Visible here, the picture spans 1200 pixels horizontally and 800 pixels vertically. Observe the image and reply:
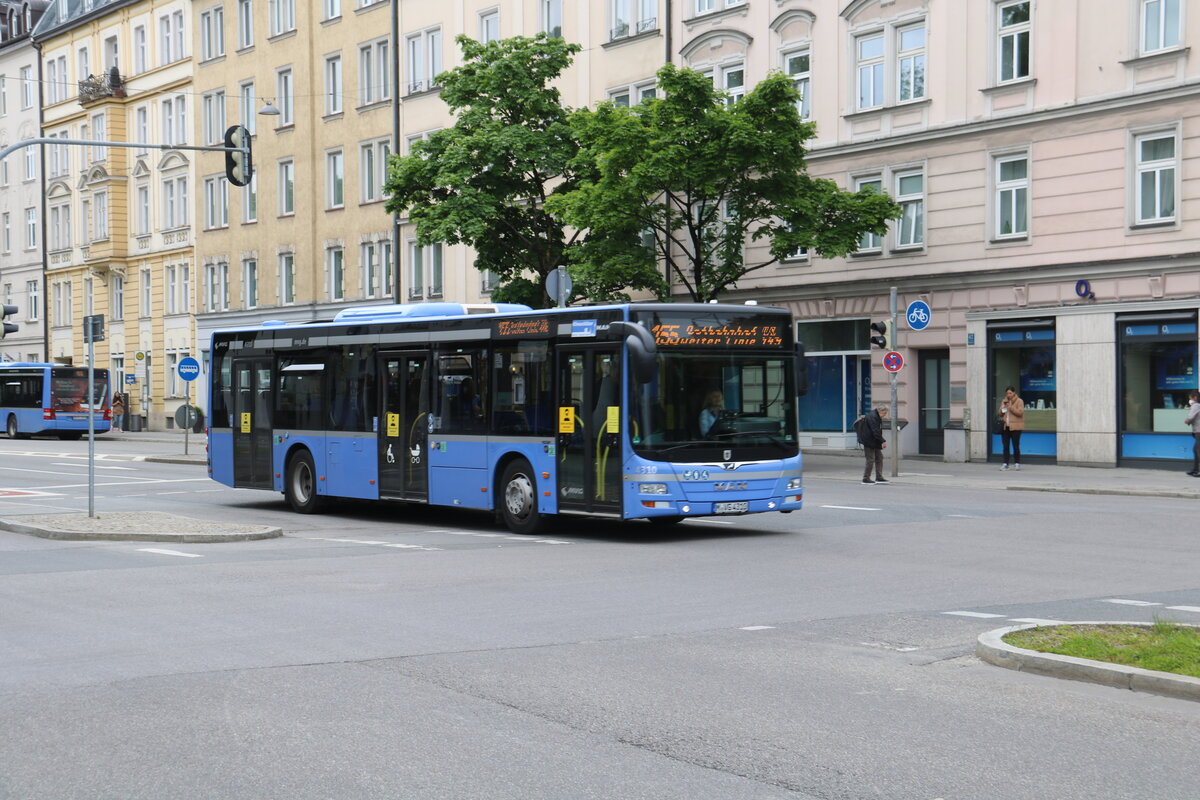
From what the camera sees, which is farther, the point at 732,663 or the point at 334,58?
the point at 334,58

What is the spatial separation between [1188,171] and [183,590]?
2227 cm

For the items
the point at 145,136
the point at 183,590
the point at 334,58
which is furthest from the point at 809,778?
the point at 145,136

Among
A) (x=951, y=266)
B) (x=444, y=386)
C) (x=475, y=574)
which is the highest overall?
(x=951, y=266)

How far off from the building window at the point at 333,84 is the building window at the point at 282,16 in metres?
2.53

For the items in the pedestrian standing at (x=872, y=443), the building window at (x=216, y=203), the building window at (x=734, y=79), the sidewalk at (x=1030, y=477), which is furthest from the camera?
the building window at (x=216, y=203)

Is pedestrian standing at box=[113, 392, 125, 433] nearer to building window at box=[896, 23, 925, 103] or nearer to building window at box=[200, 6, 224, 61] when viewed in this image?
building window at box=[200, 6, 224, 61]

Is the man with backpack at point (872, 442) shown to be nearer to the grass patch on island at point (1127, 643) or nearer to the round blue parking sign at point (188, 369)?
the grass patch on island at point (1127, 643)

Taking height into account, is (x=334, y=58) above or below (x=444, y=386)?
above

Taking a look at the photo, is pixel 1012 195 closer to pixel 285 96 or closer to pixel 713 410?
pixel 713 410

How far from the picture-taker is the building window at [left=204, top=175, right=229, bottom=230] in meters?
62.2

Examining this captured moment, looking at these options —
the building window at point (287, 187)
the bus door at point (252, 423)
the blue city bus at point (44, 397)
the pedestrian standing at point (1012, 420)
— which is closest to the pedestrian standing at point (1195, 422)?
the pedestrian standing at point (1012, 420)

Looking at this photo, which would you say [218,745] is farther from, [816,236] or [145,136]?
[145,136]

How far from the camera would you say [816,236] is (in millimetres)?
32406

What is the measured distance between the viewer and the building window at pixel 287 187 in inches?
2281
